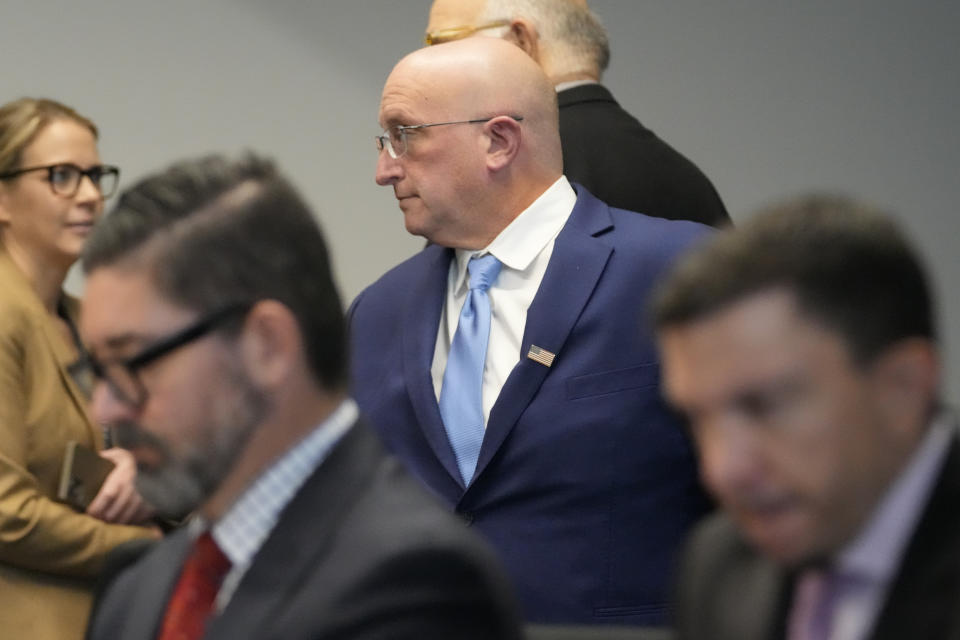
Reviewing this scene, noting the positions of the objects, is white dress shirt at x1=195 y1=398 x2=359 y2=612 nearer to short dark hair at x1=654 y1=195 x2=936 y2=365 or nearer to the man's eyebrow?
the man's eyebrow

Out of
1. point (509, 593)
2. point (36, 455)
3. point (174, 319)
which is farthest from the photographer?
point (36, 455)

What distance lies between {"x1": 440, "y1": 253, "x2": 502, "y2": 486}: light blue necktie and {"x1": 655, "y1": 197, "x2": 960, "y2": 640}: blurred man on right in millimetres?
1295

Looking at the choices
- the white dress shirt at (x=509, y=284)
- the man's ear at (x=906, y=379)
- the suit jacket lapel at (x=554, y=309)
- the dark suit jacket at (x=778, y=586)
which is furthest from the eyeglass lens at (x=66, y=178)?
the man's ear at (x=906, y=379)

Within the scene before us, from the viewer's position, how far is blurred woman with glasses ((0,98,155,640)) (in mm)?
2764

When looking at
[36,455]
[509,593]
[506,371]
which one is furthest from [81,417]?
[509,593]

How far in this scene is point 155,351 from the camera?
1402mm

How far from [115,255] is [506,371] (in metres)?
1.02

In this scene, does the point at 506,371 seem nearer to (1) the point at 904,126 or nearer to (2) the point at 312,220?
(2) the point at 312,220

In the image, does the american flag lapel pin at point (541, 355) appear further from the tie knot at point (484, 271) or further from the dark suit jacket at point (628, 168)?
the dark suit jacket at point (628, 168)

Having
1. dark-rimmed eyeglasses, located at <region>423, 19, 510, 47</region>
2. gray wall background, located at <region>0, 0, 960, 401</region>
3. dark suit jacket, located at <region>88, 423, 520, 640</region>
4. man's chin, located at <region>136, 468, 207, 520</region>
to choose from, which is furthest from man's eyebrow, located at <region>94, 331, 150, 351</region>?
gray wall background, located at <region>0, 0, 960, 401</region>

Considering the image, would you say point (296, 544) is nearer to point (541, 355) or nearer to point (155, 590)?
point (155, 590)

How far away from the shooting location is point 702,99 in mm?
4285

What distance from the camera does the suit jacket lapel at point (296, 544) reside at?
1276 millimetres

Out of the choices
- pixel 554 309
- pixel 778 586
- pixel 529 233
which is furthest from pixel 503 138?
pixel 778 586
